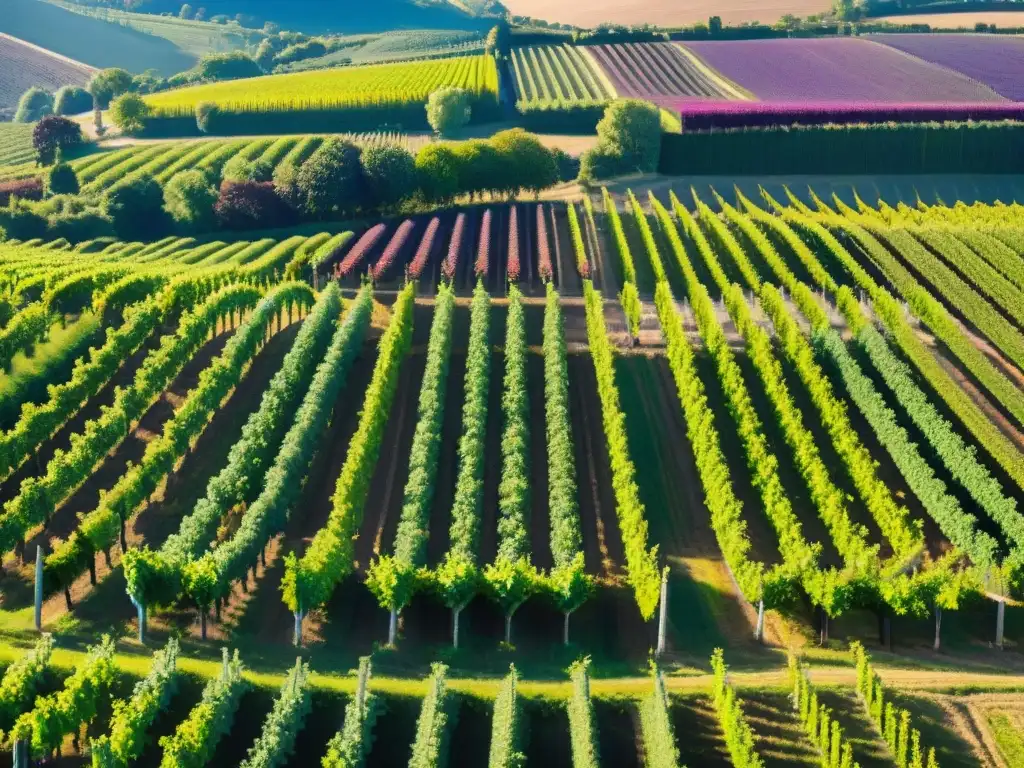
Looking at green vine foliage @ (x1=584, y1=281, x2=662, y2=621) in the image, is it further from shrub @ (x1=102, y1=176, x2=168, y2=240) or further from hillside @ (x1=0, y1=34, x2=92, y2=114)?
hillside @ (x1=0, y1=34, x2=92, y2=114)

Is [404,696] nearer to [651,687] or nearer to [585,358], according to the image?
[651,687]

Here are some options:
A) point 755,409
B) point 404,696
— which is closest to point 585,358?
point 755,409

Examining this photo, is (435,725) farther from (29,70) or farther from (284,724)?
(29,70)

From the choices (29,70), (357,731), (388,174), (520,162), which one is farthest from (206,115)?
(357,731)

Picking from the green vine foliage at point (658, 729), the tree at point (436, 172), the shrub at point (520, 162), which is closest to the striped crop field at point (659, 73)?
the shrub at point (520, 162)

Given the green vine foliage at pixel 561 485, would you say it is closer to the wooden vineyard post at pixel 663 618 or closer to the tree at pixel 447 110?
the wooden vineyard post at pixel 663 618

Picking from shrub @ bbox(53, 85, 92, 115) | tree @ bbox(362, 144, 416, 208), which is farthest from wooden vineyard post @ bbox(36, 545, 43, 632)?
shrub @ bbox(53, 85, 92, 115)
